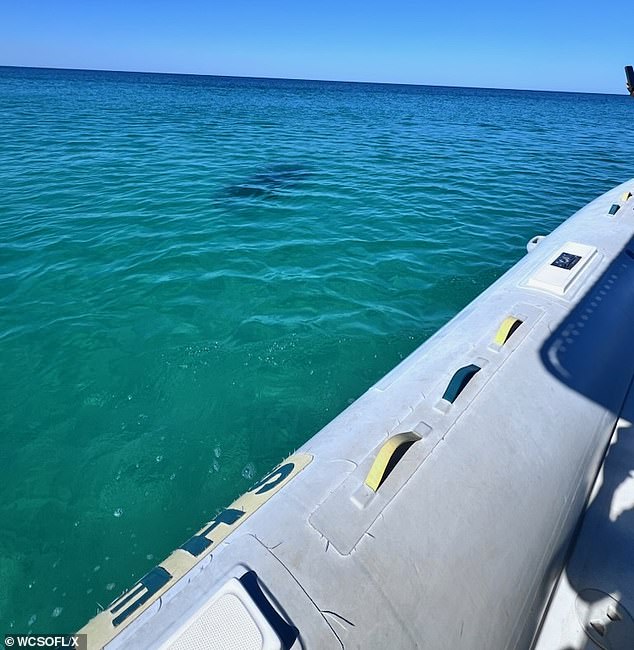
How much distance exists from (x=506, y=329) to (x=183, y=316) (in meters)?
3.88

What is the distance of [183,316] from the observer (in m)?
4.94

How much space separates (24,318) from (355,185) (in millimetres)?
8207

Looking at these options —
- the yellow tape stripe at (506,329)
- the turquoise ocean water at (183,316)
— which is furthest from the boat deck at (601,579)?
the turquoise ocean water at (183,316)

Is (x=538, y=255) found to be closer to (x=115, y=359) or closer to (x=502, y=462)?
(x=502, y=462)

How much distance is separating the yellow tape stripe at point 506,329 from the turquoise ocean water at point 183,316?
1583 mm

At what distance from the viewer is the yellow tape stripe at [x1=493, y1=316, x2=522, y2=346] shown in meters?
2.89

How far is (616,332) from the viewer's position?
3.28 m

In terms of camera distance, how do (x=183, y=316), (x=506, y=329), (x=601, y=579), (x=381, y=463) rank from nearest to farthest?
(x=381, y=463), (x=601, y=579), (x=506, y=329), (x=183, y=316)

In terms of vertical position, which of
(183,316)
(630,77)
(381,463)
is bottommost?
(183,316)

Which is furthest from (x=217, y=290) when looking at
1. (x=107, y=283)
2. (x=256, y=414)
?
(x=256, y=414)

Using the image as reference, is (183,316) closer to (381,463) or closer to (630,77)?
(381,463)

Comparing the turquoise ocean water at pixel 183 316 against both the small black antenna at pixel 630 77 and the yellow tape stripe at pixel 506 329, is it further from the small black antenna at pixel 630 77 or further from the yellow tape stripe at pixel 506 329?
Answer: the small black antenna at pixel 630 77

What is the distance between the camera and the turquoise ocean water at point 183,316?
2.90m

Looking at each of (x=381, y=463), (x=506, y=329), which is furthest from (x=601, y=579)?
(x=381, y=463)
